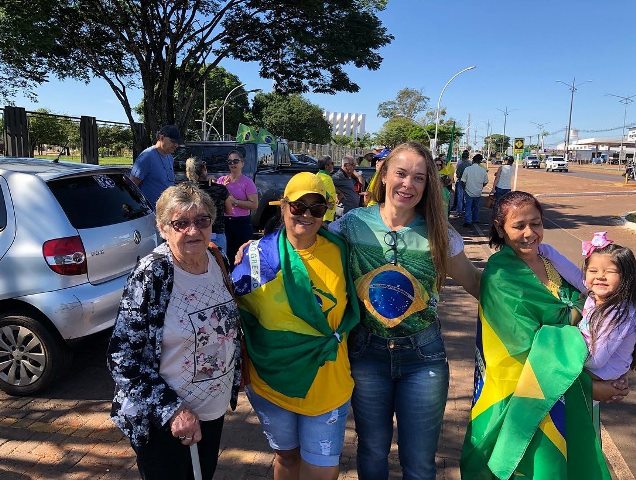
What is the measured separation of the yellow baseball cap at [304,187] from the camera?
80.0 inches

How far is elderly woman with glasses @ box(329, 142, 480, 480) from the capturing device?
2055mm

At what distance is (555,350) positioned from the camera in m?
1.86

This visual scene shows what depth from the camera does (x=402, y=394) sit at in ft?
6.90

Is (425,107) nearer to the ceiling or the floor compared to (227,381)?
nearer to the ceiling

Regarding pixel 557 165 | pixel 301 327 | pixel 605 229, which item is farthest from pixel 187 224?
pixel 557 165

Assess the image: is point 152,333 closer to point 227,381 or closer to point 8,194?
point 227,381

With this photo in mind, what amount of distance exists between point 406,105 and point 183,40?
59.2 m

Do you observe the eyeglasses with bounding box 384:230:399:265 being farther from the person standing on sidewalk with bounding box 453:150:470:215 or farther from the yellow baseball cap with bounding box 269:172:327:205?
the person standing on sidewalk with bounding box 453:150:470:215

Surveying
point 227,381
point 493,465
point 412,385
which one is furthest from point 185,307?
point 493,465

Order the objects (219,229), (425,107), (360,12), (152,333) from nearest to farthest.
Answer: (152,333), (219,229), (360,12), (425,107)

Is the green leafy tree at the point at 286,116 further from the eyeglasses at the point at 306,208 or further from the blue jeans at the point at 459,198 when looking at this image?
the eyeglasses at the point at 306,208

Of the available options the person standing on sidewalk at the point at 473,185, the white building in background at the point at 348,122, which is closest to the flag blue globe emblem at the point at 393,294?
the person standing on sidewalk at the point at 473,185

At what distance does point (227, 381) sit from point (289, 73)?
58.3 feet

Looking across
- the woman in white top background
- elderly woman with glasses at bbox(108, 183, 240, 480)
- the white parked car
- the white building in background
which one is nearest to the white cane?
elderly woman with glasses at bbox(108, 183, 240, 480)
